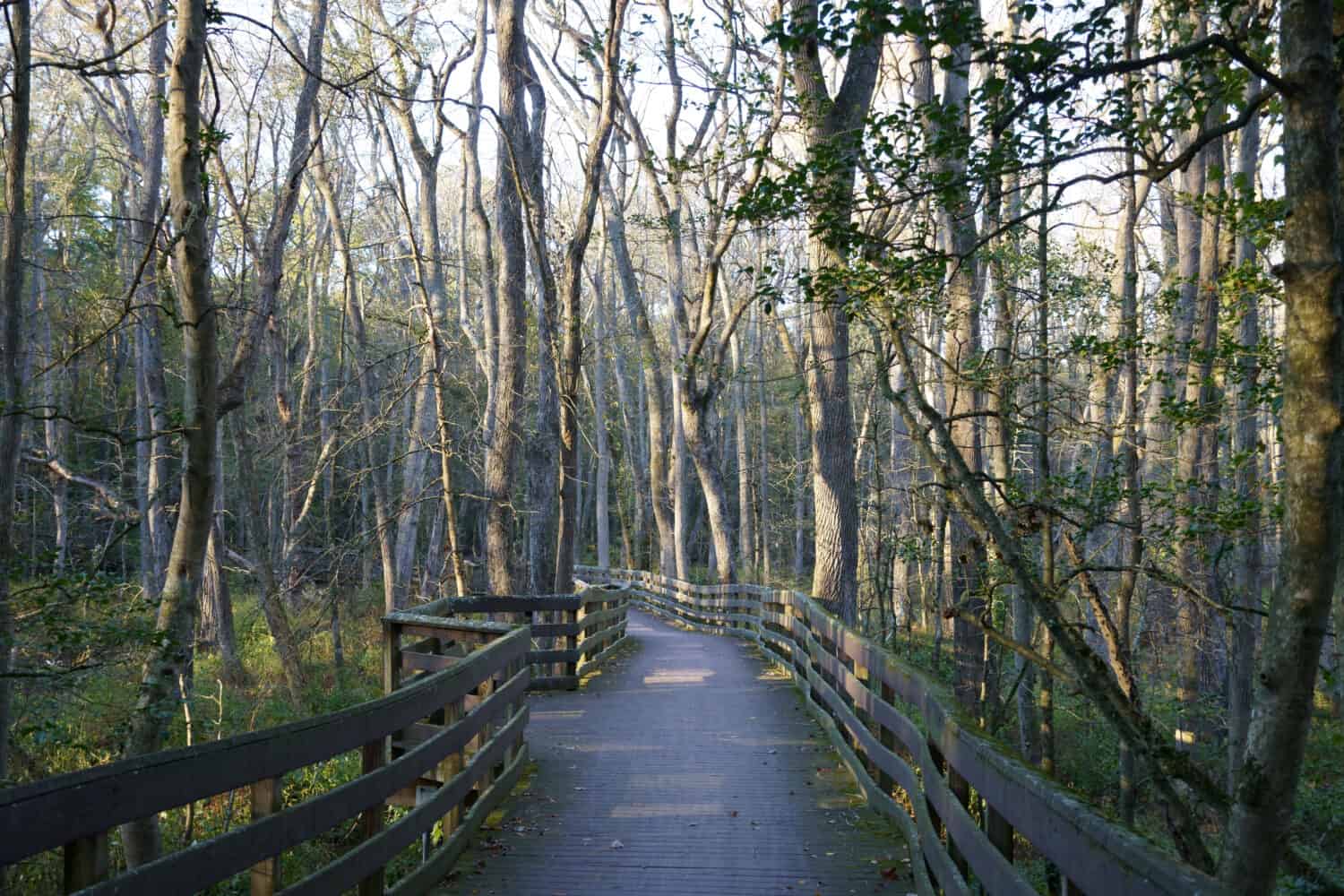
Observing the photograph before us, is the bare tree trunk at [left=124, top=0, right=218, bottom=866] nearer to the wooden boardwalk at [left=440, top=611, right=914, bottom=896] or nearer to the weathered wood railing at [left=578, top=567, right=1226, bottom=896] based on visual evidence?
the wooden boardwalk at [left=440, top=611, right=914, bottom=896]

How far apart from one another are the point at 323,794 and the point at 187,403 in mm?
3779

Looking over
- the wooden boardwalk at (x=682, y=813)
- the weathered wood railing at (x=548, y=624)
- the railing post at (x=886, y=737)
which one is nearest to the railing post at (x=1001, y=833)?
the wooden boardwalk at (x=682, y=813)

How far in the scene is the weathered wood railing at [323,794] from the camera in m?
2.50

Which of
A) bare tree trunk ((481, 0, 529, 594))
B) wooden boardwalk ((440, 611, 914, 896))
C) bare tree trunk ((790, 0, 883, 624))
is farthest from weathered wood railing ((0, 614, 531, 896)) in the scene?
bare tree trunk ((790, 0, 883, 624))

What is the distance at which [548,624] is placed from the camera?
11.9m

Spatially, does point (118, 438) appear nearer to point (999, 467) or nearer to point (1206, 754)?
point (999, 467)

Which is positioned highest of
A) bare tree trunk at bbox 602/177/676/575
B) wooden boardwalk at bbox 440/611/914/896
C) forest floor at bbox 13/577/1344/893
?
bare tree trunk at bbox 602/177/676/575

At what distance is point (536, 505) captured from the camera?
49.9ft

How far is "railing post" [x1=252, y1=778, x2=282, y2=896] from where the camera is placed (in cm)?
337

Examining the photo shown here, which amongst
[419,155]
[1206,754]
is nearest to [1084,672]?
[1206,754]

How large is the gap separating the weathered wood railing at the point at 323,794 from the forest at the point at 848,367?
6.25 ft

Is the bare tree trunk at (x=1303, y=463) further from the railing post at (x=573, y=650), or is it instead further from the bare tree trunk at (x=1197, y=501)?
the bare tree trunk at (x=1197, y=501)

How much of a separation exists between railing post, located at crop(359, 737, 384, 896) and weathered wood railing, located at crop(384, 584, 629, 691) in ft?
7.83

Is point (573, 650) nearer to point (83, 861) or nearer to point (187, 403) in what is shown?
point (187, 403)
